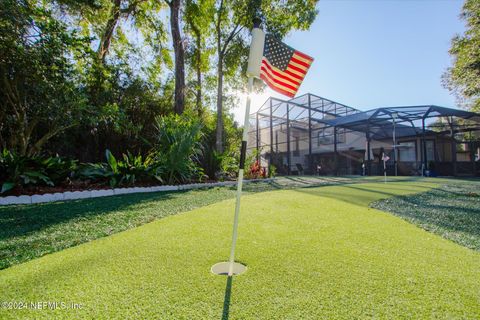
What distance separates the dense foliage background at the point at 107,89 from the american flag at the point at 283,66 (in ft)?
12.2

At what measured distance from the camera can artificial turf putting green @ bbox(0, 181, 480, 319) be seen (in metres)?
1.00

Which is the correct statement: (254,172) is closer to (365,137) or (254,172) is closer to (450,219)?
(450,219)

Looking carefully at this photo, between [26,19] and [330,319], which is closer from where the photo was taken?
[330,319]

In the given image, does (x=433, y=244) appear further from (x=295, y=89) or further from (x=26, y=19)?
(x=26, y=19)

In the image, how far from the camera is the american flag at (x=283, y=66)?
2.31 meters

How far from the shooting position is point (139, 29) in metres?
10.3

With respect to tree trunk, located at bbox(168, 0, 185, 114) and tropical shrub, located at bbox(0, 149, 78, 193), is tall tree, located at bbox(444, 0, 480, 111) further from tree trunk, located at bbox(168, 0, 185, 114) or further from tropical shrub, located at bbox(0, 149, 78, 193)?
tropical shrub, located at bbox(0, 149, 78, 193)

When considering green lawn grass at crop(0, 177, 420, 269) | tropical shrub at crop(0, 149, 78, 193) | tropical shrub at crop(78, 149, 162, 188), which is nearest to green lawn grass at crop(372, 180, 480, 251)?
green lawn grass at crop(0, 177, 420, 269)

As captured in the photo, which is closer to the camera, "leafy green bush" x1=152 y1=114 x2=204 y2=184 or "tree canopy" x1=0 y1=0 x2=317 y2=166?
"tree canopy" x1=0 y1=0 x2=317 y2=166

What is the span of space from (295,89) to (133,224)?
2.48 m

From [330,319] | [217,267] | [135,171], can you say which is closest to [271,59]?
[217,267]

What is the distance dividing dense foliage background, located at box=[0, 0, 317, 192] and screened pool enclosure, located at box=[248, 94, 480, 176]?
8.92 meters

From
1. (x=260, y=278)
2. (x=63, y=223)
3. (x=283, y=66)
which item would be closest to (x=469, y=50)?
Result: (x=283, y=66)

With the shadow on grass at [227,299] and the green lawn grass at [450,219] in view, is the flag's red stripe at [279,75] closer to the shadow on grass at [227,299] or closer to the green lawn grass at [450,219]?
the shadow on grass at [227,299]
